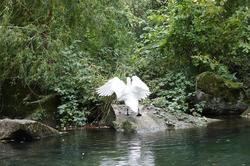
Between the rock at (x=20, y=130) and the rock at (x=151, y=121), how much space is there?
2.03m

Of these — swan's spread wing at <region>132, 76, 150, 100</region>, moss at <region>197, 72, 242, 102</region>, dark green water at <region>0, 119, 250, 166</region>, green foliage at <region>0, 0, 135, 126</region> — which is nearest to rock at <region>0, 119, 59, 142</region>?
dark green water at <region>0, 119, 250, 166</region>

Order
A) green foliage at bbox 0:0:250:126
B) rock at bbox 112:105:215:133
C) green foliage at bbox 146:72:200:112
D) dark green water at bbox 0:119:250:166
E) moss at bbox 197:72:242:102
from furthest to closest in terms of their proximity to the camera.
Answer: moss at bbox 197:72:242:102
green foliage at bbox 146:72:200:112
green foliage at bbox 0:0:250:126
rock at bbox 112:105:215:133
dark green water at bbox 0:119:250:166

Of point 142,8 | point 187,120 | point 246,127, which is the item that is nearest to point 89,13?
point 187,120

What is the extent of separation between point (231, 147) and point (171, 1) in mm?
8897

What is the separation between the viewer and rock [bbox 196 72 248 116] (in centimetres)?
1478

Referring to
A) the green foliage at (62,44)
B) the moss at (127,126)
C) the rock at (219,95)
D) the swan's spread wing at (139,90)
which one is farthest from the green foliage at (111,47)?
the moss at (127,126)

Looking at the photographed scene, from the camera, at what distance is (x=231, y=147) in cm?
882

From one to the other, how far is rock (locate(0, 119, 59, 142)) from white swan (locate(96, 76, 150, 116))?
1.99 m

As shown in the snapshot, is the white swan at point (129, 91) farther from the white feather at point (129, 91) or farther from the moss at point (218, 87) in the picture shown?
the moss at point (218, 87)

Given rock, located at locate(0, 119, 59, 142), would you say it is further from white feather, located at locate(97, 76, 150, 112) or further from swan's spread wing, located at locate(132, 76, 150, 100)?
swan's spread wing, located at locate(132, 76, 150, 100)

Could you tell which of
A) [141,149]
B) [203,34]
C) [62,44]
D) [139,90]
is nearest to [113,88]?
[139,90]

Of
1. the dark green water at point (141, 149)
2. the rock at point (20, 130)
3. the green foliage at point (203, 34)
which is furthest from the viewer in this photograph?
the green foliage at point (203, 34)

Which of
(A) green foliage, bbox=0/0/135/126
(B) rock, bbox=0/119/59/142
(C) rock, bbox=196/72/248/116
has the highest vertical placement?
(A) green foliage, bbox=0/0/135/126

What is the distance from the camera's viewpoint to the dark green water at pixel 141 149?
7934 mm
